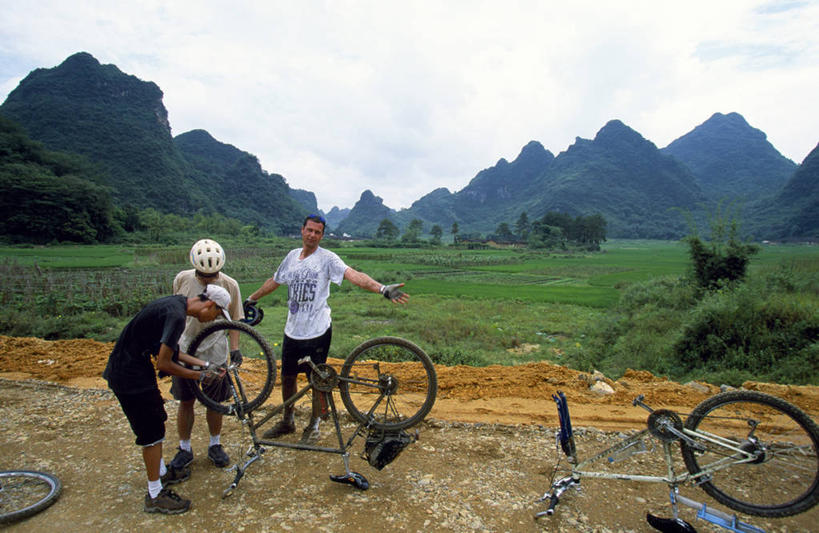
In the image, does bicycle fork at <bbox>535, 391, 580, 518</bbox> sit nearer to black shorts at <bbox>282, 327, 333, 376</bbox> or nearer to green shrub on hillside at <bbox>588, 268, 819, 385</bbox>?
black shorts at <bbox>282, 327, 333, 376</bbox>

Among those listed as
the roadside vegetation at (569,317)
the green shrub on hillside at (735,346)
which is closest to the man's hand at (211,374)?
the roadside vegetation at (569,317)

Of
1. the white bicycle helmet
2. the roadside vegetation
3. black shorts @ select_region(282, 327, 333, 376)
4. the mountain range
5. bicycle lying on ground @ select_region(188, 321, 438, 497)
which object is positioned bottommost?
the roadside vegetation

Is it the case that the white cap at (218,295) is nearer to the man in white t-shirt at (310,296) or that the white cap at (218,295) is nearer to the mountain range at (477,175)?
the man in white t-shirt at (310,296)

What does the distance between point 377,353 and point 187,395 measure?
382 centimetres

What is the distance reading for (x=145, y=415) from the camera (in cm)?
280

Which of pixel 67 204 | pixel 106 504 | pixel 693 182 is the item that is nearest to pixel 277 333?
pixel 106 504

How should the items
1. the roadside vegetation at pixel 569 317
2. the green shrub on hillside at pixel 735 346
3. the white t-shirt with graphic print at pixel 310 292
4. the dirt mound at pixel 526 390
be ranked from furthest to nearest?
the roadside vegetation at pixel 569 317
the green shrub on hillside at pixel 735 346
the dirt mound at pixel 526 390
the white t-shirt with graphic print at pixel 310 292

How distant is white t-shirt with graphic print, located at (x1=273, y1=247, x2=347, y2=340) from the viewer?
3.37m

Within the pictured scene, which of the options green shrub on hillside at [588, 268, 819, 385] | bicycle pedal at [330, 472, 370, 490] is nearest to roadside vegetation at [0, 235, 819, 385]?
green shrub on hillside at [588, 268, 819, 385]

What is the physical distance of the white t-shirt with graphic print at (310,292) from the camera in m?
3.37

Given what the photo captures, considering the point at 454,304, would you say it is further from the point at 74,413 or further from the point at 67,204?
the point at 67,204

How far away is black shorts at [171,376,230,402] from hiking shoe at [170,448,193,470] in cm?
45

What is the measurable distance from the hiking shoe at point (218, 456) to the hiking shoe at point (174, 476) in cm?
24

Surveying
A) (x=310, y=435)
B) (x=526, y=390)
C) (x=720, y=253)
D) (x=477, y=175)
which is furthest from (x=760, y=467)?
(x=477, y=175)
